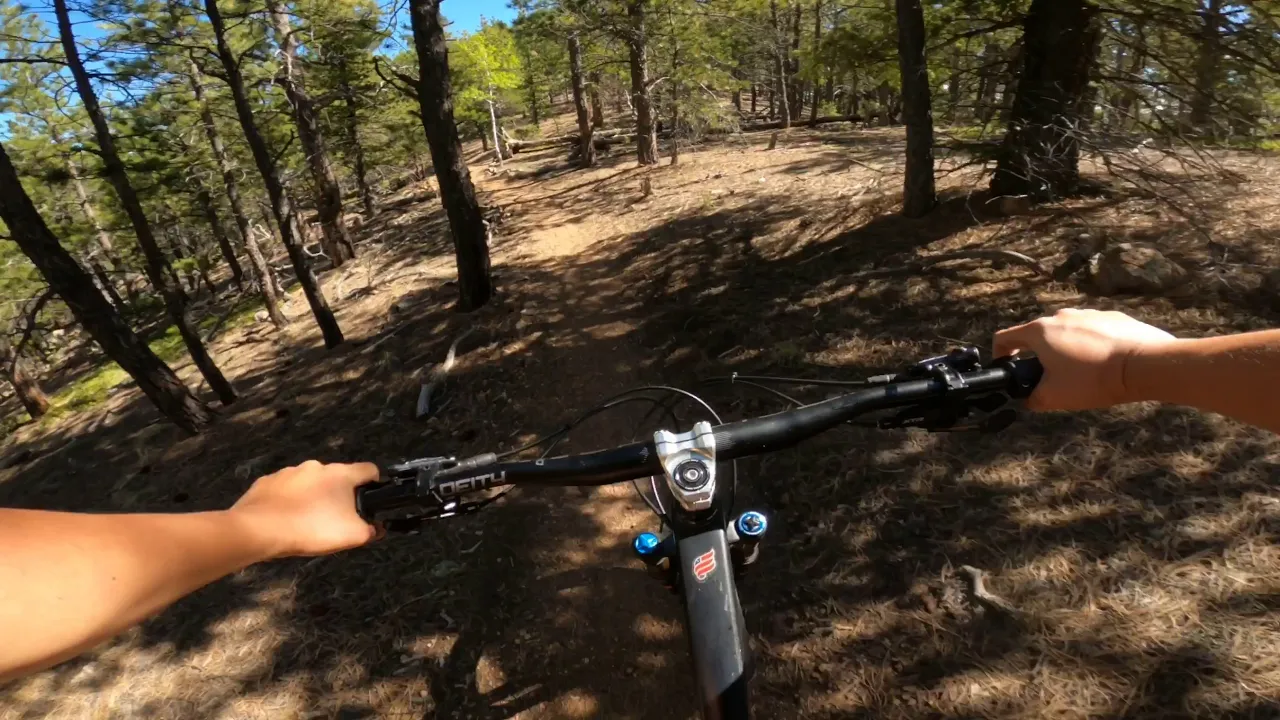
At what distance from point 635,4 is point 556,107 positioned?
53.3 metres

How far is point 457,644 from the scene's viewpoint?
4570 mm

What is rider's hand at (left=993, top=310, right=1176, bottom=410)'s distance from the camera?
5.25 ft

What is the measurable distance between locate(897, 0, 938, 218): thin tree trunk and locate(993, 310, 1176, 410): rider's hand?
7.25 meters

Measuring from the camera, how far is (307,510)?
174 centimetres

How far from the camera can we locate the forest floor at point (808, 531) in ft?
11.2

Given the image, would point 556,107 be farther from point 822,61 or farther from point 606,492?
point 606,492

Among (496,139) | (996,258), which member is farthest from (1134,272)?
(496,139)

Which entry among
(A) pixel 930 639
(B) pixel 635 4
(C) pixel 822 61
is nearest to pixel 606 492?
(A) pixel 930 639

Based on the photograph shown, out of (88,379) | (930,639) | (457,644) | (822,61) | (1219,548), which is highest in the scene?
(822,61)

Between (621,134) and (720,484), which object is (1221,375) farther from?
(621,134)

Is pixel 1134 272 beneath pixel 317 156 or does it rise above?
beneath

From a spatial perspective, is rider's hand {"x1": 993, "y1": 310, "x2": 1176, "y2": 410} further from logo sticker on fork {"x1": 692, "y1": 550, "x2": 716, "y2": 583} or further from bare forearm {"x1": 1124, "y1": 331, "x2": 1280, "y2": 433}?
logo sticker on fork {"x1": 692, "y1": 550, "x2": 716, "y2": 583}

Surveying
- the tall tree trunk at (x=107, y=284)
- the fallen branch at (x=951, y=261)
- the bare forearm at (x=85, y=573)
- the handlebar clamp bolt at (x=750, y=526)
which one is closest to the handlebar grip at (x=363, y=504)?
the bare forearm at (x=85, y=573)

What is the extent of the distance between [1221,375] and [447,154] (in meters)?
9.50
